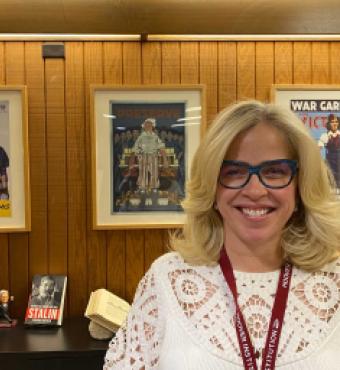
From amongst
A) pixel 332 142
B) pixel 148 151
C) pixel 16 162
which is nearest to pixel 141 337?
pixel 148 151

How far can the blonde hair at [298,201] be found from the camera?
3.94 feet

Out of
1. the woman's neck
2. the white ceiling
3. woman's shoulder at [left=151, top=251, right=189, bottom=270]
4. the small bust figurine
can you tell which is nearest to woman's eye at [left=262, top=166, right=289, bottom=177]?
the woman's neck

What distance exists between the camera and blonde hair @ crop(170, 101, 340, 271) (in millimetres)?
1201

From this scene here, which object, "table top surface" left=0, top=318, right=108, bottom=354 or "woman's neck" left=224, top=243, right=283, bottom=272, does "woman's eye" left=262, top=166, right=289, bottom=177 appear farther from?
"table top surface" left=0, top=318, right=108, bottom=354

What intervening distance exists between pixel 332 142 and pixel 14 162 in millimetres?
1308

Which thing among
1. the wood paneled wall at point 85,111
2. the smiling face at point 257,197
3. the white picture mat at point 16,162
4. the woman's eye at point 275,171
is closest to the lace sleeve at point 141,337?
the smiling face at point 257,197

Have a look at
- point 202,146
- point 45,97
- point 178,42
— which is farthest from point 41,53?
point 202,146

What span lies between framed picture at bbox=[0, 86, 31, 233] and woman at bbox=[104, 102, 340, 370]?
918 millimetres

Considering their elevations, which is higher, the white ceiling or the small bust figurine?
the white ceiling

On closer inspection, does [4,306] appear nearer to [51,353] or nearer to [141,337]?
[51,353]

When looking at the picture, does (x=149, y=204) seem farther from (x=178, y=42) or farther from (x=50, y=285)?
(x=178, y=42)

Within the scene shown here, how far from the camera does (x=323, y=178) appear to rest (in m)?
1.26

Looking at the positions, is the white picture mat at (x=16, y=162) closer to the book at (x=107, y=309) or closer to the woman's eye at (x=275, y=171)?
the book at (x=107, y=309)

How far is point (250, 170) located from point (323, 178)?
0.71ft
